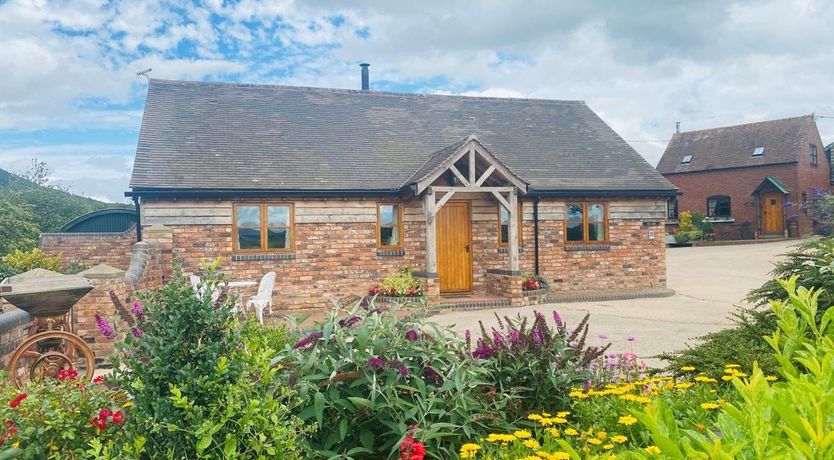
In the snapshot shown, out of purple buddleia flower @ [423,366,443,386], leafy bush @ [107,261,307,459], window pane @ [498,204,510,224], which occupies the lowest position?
purple buddleia flower @ [423,366,443,386]

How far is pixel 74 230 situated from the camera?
19.5m

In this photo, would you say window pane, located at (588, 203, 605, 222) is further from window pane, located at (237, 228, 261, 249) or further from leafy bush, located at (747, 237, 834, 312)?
leafy bush, located at (747, 237, 834, 312)

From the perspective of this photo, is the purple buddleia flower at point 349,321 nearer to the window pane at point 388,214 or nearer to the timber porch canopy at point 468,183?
the timber porch canopy at point 468,183

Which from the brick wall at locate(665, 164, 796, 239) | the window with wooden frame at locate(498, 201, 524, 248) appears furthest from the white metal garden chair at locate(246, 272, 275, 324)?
the brick wall at locate(665, 164, 796, 239)

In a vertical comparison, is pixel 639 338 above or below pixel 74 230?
below

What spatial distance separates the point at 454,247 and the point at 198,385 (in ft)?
41.3

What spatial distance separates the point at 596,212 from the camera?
53.0 ft

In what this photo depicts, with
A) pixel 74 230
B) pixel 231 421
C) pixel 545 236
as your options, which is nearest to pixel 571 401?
pixel 231 421

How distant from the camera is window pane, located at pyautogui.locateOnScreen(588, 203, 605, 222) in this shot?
1608cm

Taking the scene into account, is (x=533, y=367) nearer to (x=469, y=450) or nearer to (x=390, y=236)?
(x=469, y=450)

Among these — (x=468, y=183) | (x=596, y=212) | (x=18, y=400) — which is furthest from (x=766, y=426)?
(x=596, y=212)

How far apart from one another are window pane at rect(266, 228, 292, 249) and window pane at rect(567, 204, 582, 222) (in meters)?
7.34

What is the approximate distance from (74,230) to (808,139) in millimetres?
36568

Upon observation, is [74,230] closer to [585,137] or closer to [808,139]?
[585,137]
